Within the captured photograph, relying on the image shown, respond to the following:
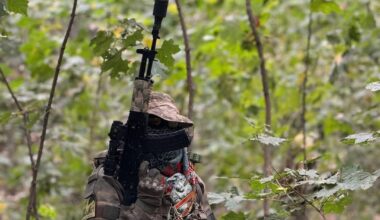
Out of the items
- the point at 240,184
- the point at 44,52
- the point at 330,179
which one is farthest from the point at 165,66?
the point at 240,184

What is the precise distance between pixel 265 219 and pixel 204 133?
19.6ft

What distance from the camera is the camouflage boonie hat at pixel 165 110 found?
2.79m

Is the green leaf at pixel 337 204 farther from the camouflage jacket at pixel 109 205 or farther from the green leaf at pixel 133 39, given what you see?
the green leaf at pixel 133 39

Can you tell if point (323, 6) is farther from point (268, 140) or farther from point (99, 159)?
point (99, 159)

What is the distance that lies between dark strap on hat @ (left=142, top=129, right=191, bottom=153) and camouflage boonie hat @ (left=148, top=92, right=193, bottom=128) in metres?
0.07

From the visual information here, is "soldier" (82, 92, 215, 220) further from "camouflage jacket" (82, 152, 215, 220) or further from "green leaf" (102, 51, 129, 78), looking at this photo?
"green leaf" (102, 51, 129, 78)

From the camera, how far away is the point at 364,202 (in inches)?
334

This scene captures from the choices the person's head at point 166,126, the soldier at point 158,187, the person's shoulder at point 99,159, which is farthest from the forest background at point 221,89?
the person's shoulder at point 99,159

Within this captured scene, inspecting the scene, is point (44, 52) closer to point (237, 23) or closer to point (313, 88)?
point (237, 23)

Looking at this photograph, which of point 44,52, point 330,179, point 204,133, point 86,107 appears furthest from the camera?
point 204,133

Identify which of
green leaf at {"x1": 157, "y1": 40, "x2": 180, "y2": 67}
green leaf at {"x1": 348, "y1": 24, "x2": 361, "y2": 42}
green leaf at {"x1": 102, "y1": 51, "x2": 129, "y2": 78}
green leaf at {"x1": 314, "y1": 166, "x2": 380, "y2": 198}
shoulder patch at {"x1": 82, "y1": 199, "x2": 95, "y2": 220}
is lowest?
shoulder patch at {"x1": 82, "y1": 199, "x2": 95, "y2": 220}

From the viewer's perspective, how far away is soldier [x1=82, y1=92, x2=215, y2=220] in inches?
104

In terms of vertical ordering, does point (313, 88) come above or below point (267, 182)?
above

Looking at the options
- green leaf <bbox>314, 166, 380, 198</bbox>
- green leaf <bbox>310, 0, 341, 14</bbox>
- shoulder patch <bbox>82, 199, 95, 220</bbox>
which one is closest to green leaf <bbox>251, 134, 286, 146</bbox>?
green leaf <bbox>314, 166, 380, 198</bbox>
